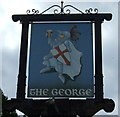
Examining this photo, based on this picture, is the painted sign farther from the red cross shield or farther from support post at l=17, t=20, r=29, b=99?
support post at l=17, t=20, r=29, b=99

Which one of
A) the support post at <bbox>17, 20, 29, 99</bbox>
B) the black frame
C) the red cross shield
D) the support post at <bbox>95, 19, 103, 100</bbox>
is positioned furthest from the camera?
the red cross shield

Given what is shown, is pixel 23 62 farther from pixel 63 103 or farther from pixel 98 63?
pixel 98 63

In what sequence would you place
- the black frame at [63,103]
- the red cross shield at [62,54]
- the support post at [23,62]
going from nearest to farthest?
the black frame at [63,103] < the support post at [23,62] < the red cross shield at [62,54]

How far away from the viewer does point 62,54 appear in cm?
1000

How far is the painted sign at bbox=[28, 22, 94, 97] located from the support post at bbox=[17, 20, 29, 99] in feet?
0.59

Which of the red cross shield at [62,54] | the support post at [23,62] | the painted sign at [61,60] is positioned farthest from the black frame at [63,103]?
the red cross shield at [62,54]

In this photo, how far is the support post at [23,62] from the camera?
32.0ft

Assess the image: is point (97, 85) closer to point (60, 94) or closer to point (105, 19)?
point (60, 94)

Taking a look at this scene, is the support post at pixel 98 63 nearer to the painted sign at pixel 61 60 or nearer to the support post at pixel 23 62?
the painted sign at pixel 61 60

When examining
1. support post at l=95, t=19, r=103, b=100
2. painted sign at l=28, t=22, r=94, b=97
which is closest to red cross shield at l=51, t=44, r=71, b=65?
painted sign at l=28, t=22, r=94, b=97

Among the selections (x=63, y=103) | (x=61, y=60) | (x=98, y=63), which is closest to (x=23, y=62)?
(x=61, y=60)

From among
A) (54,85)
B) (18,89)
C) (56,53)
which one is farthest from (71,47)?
(18,89)

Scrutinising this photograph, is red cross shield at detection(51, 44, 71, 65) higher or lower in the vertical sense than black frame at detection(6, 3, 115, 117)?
higher

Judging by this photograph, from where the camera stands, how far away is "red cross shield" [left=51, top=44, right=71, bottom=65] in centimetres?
991
